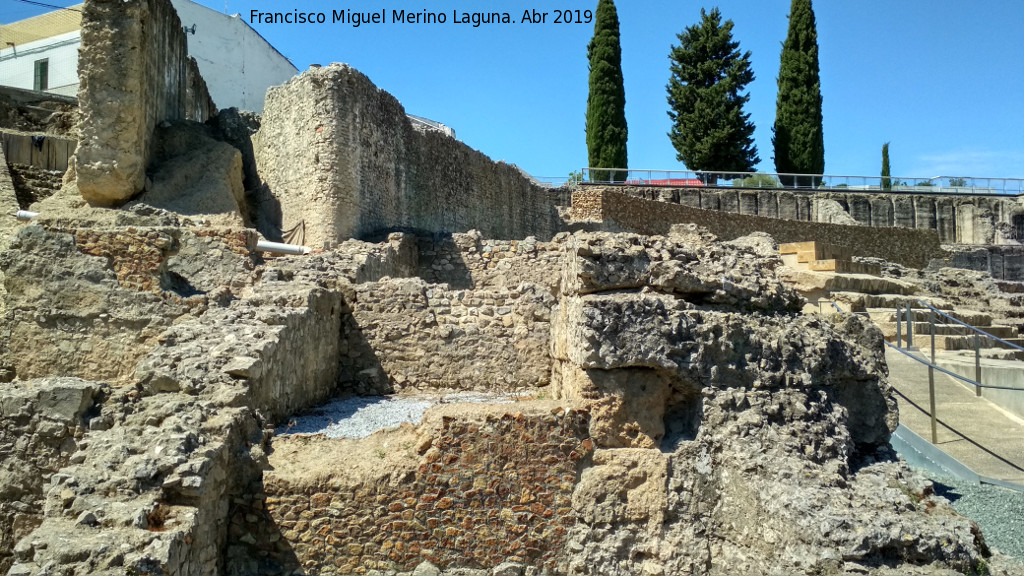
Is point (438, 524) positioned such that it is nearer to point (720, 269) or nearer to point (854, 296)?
point (720, 269)

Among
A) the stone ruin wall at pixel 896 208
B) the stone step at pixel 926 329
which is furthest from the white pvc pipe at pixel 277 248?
the stone ruin wall at pixel 896 208

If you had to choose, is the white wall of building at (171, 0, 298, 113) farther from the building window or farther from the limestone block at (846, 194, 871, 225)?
the limestone block at (846, 194, 871, 225)

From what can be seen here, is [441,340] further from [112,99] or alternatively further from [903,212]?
A: [903,212]

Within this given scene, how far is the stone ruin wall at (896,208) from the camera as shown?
29.3 m

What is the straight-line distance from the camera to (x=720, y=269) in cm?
590

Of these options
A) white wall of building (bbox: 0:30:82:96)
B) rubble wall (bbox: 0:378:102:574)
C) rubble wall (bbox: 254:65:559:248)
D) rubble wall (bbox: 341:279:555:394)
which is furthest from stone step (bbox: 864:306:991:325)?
white wall of building (bbox: 0:30:82:96)

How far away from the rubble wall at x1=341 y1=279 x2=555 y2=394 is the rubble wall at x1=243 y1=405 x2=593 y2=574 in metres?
2.33

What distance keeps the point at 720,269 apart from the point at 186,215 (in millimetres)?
8277

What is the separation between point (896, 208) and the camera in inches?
1242

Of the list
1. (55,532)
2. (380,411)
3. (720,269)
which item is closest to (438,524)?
(380,411)

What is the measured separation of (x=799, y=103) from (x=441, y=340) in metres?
29.5

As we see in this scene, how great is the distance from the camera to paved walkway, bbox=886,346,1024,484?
A: 23.9ft

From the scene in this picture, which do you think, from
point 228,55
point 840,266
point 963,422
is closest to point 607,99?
point 228,55

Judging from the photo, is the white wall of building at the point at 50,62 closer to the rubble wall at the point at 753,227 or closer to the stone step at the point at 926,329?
the rubble wall at the point at 753,227
